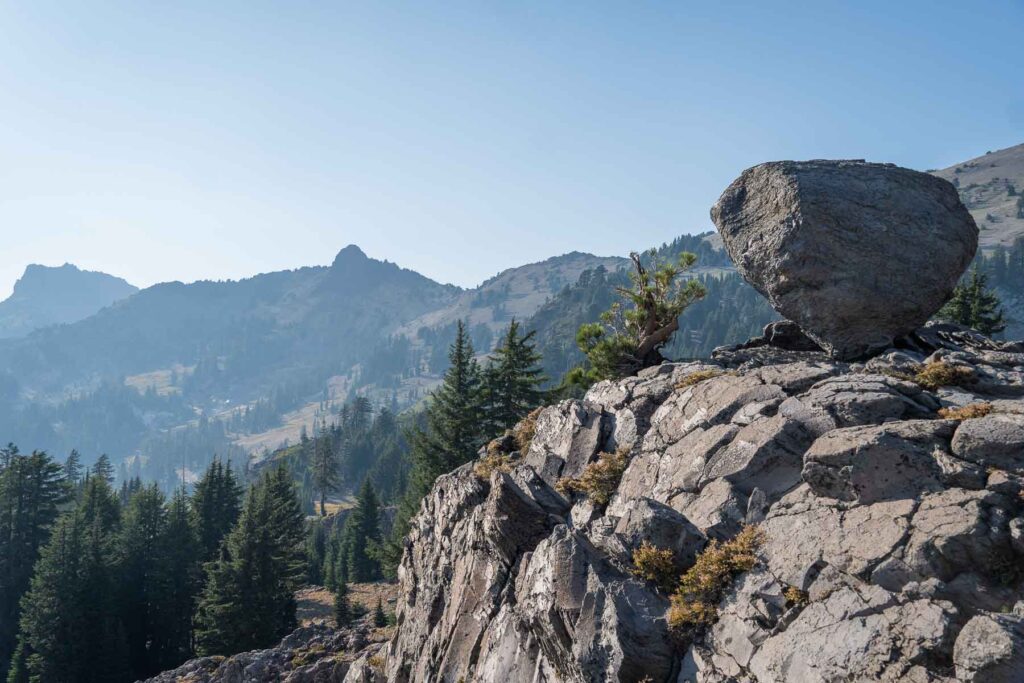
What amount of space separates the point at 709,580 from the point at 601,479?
6.72 m

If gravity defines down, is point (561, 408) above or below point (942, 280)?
below

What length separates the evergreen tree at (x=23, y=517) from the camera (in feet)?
247

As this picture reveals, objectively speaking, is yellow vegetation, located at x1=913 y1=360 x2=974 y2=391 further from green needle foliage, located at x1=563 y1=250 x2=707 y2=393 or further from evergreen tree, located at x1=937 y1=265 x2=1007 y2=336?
evergreen tree, located at x1=937 y1=265 x2=1007 y2=336

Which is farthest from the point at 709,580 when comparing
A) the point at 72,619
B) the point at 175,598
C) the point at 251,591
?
the point at 175,598

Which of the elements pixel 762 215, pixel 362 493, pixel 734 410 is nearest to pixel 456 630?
pixel 734 410

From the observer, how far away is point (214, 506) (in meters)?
83.4

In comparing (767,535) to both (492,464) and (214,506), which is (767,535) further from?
(214,506)

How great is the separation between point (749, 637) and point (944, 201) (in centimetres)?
2042

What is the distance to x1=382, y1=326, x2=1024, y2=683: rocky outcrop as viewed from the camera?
43.2 ft

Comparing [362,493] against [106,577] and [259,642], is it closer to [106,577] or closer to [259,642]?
[106,577]

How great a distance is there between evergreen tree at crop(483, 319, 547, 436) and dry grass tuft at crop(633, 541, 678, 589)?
113 ft

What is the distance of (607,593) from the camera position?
1647 centimetres

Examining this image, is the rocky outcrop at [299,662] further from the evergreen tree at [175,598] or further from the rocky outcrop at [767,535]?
the evergreen tree at [175,598]

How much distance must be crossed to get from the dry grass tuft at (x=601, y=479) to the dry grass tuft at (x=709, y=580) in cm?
565
